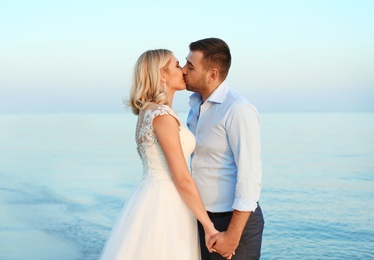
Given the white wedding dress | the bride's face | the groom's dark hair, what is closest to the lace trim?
the white wedding dress

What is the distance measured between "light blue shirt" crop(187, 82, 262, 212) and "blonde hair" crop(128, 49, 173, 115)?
26cm

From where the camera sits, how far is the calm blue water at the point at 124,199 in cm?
845

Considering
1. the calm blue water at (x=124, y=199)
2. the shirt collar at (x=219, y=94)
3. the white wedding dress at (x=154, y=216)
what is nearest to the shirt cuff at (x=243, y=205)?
the white wedding dress at (x=154, y=216)

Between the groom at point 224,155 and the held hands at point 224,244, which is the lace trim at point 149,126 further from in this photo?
the held hands at point 224,244

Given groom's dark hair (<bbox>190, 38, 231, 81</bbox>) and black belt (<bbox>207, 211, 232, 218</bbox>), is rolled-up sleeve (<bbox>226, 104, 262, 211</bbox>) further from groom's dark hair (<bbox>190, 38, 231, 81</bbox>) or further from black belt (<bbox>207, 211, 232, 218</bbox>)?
groom's dark hair (<bbox>190, 38, 231, 81</bbox>)

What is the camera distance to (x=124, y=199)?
1180 centimetres

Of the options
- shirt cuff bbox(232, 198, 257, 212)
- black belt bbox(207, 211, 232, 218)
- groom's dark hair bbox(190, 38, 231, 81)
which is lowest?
black belt bbox(207, 211, 232, 218)

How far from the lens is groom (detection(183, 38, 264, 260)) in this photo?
2.74m

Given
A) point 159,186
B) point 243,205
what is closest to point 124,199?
point 159,186

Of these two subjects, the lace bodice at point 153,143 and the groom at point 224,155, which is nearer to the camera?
the groom at point 224,155

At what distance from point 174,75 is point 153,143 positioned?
1.27ft

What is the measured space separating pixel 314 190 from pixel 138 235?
1087 centimetres

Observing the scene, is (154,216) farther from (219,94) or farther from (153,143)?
(219,94)

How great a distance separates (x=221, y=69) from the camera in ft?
9.63
